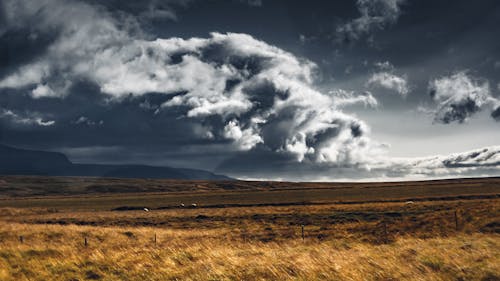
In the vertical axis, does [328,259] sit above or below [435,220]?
above

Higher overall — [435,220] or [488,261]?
[488,261]

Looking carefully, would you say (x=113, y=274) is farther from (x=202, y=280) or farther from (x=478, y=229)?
(x=478, y=229)

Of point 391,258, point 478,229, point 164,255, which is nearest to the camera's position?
point 391,258

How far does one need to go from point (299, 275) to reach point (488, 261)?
5327 mm

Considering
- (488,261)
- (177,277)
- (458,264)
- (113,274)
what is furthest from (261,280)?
(488,261)

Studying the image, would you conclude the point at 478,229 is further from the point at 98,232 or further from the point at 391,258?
the point at 98,232

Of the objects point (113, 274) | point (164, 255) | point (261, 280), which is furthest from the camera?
point (164, 255)

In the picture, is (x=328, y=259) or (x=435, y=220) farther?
(x=435, y=220)

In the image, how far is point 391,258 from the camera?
10523 mm

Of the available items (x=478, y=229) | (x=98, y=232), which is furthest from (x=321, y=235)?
(x=98, y=232)

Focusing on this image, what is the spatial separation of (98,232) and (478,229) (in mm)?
29676

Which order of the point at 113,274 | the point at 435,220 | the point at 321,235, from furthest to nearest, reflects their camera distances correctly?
the point at 435,220
the point at 321,235
the point at 113,274

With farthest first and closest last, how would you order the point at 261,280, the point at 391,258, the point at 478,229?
the point at 478,229 → the point at 391,258 → the point at 261,280

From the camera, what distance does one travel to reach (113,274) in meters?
9.59
